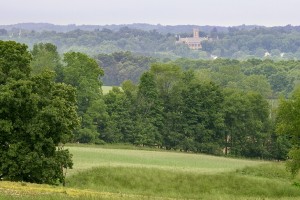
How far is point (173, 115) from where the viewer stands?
295 feet

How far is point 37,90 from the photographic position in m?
41.1

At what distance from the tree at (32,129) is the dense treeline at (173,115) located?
44.9 meters

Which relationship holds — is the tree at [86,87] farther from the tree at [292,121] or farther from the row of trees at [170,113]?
the tree at [292,121]

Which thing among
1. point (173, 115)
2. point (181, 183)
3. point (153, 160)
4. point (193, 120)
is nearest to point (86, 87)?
point (173, 115)

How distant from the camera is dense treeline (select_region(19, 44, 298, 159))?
288 feet

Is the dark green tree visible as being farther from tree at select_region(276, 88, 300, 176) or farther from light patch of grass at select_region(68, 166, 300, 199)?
tree at select_region(276, 88, 300, 176)

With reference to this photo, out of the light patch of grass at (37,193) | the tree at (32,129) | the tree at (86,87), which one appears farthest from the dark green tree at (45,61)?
the light patch of grass at (37,193)

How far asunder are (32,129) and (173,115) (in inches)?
2033

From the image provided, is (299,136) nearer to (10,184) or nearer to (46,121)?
(46,121)

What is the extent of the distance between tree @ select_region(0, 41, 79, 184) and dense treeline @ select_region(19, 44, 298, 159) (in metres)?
44.9

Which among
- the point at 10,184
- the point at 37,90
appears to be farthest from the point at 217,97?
the point at 10,184

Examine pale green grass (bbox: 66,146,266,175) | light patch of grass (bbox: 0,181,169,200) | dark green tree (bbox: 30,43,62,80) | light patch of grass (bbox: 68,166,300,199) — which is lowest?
pale green grass (bbox: 66,146,266,175)

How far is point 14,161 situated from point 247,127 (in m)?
54.4

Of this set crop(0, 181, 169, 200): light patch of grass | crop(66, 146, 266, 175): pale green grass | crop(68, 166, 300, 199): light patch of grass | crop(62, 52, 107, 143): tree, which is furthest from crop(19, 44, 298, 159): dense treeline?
crop(0, 181, 169, 200): light patch of grass
